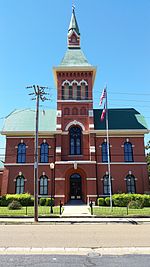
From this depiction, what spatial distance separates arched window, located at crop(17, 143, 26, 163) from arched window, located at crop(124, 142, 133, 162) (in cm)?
1296

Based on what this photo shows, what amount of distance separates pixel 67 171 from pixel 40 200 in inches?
185

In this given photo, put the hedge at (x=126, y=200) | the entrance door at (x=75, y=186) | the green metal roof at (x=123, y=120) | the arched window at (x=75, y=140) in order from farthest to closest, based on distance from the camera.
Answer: the entrance door at (x=75, y=186), the green metal roof at (x=123, y=120), the arched window at (x=75, y=140), the hedge at (x=126, y=200)

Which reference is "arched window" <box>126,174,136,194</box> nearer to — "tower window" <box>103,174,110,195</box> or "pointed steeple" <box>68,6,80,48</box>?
"tower window" <box>103,174,110,195</box>

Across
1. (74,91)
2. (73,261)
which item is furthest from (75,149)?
(73,261)

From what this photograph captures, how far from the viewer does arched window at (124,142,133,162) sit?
95.3 feet

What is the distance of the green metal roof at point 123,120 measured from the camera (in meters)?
30.0

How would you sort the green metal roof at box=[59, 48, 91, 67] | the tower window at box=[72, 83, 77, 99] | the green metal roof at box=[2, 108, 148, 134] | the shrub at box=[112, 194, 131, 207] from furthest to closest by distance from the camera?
the green metal roof at box=[59, 48, 91, 67] < the tower window at box=[72, 83, 77, 99] < the green metal roof at box=[2, 108, 148, 134] < the shrub at box=[112, 194, 131, 207]

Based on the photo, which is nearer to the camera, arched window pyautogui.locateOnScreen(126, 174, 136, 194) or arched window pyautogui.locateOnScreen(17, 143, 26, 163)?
arched window pyautogui.locateOnScreen(126, 174, 136, 194)

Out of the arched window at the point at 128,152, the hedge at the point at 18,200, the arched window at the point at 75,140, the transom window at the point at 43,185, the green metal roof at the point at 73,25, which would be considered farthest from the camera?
the green metal roof at the point at 73,25

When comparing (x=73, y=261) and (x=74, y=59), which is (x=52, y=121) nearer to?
(x=74, y=59)

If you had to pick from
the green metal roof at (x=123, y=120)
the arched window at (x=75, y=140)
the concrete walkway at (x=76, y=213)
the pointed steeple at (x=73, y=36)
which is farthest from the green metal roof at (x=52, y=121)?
the concrete walkway at (x=76, y=213)

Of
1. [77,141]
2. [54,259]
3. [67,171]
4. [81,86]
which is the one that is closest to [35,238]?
[54,259]

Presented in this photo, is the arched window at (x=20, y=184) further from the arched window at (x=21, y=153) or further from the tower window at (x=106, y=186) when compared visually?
the tower window at (x=106, y=186)

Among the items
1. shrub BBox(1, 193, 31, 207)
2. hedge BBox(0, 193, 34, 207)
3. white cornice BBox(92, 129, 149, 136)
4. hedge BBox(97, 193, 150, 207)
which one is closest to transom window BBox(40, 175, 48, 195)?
hedge BBox(0, 193, 34, 207)
